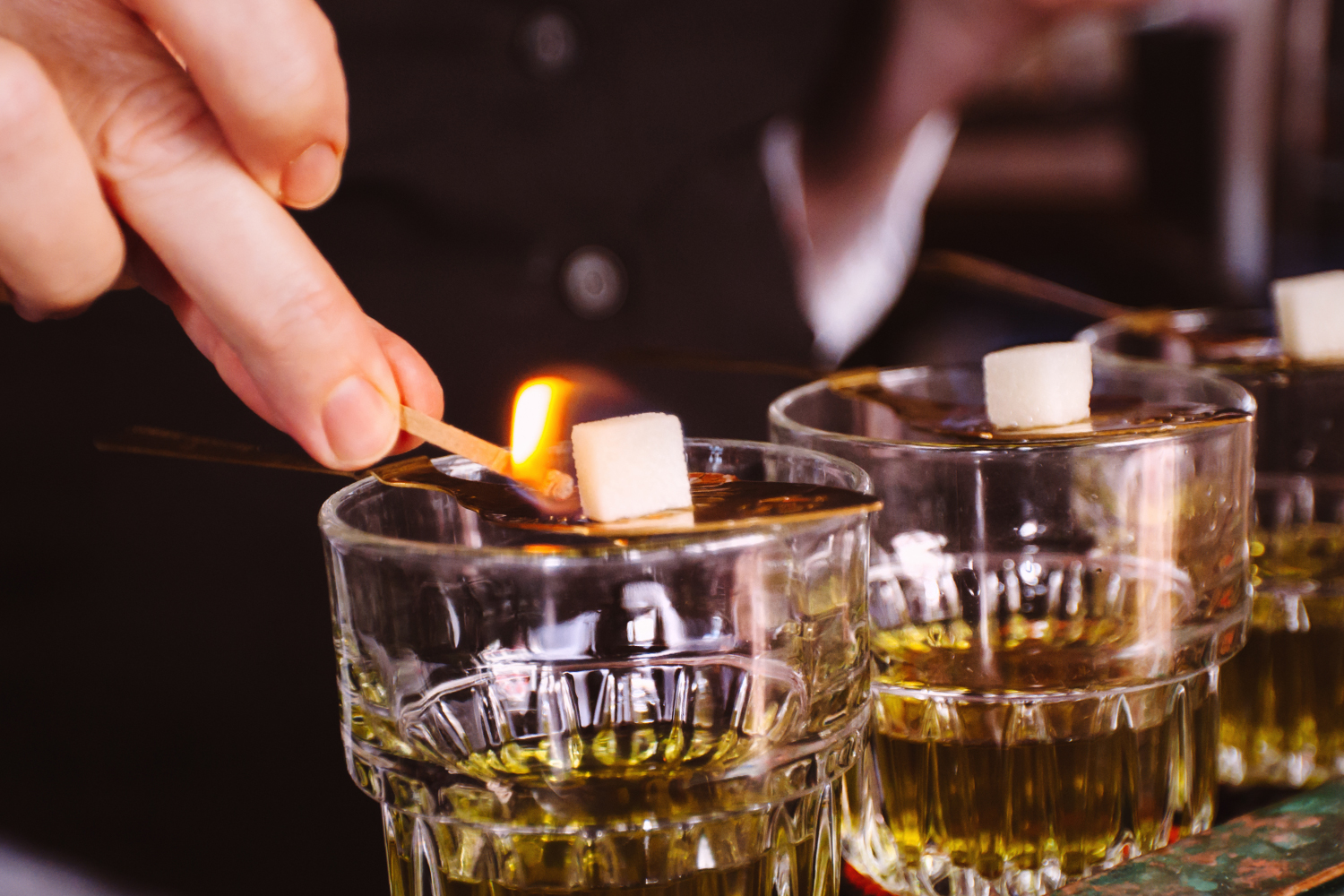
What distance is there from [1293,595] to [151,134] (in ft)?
1.79

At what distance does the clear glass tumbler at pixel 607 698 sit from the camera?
1.22 feet

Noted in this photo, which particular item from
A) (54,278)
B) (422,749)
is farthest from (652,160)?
(422,749)

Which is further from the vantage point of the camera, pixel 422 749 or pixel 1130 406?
pixel 1130 406

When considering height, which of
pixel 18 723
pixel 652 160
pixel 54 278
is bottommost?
pixel 18 723

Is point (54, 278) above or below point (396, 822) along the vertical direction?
above

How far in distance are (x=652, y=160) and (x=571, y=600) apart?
1054 mm

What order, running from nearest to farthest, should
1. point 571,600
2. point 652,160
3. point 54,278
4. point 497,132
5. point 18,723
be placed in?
1. point 571,600
2. point 54,278
3. point 18,723
4. point 497,132
5. point 652,160

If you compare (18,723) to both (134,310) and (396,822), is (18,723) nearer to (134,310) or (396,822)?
(134,310)

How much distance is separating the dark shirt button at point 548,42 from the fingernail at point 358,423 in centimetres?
85

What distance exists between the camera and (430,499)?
45 centimetres

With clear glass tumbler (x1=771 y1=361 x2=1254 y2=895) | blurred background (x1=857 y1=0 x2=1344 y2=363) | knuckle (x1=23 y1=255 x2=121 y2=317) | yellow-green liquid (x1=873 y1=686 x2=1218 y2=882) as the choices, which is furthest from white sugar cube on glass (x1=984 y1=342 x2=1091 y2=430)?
blurred background (x1=857 y1=0 x2=1344 y2=363)

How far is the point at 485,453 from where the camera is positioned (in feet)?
1.43

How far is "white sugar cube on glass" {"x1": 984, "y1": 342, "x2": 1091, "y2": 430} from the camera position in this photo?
0.50 m

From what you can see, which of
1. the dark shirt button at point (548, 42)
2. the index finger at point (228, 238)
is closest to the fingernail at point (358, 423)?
the index finger at point (228, 238)
